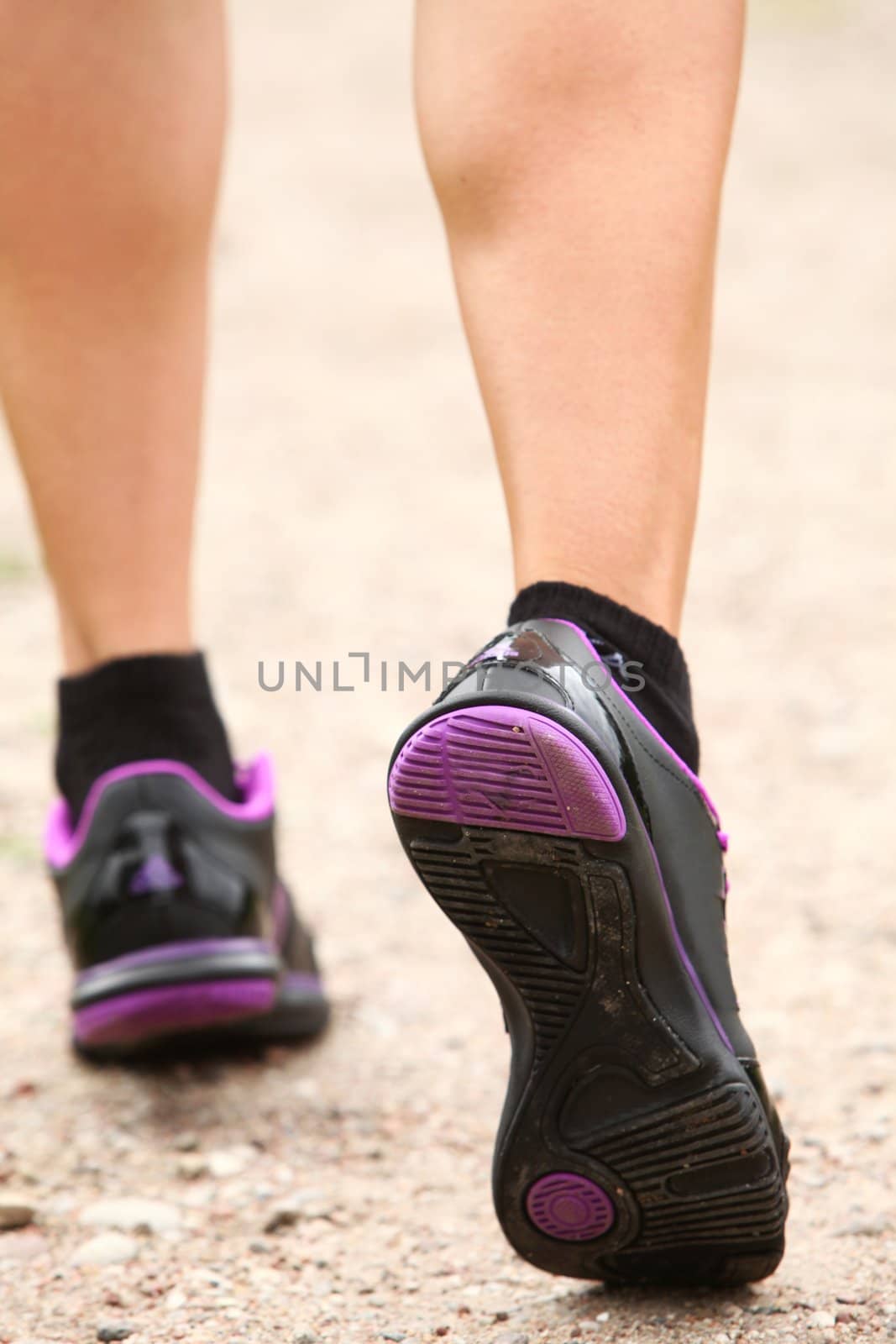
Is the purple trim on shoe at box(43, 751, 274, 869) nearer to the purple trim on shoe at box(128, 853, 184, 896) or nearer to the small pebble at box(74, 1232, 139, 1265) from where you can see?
the purple trim on shoe at box(128, 853, 184, 896)

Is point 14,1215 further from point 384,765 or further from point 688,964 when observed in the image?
point 384,765

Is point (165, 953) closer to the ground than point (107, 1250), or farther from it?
farther from it

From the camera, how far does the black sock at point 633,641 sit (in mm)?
858

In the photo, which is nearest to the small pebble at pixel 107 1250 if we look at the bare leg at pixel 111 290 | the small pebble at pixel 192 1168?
the small pebble at pixel 192 1168

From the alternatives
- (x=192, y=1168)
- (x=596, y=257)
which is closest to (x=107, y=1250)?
(x=192, y=1168)

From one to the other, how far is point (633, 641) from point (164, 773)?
21.8 inches

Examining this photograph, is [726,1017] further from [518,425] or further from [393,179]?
[393,179]

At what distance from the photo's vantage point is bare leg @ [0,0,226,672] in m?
1.20

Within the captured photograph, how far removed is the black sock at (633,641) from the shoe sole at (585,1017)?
97 mm

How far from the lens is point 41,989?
1609mm

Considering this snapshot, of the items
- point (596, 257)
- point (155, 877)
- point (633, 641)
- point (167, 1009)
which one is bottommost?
point (167, 1009)

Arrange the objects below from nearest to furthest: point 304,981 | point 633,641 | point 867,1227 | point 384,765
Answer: point 633,641, point 867,1227, point 304,981, point 384,765

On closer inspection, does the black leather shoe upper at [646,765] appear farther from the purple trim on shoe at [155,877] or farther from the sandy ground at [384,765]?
the purple trim on shoe at [155,877]

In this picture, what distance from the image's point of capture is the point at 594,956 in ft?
2.66
